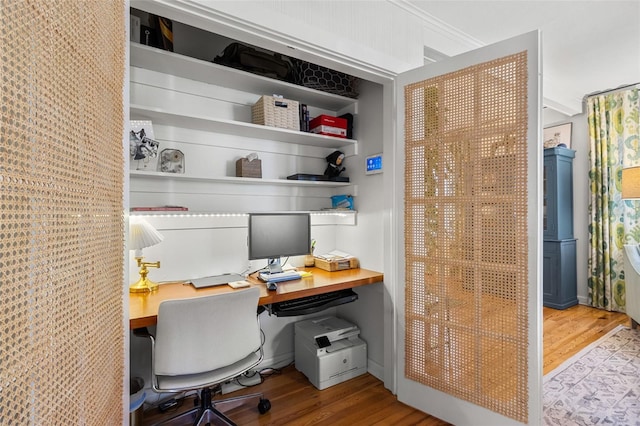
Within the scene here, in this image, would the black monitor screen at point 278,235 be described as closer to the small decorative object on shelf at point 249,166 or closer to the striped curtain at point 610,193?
the small decorative object on shelf at point 249,166

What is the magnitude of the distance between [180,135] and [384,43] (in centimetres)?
150

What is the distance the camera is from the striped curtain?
3607 mm

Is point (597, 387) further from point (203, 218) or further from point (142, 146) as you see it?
point (142, 146)

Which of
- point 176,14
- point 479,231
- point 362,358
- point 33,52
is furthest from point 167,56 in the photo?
point 362,358

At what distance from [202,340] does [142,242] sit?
69cm

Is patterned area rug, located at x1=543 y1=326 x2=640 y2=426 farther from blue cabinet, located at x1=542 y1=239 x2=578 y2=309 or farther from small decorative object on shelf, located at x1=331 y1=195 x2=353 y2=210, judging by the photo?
small decorative object on shelf, located at x1=331 y1=195 x2=353 y2=210

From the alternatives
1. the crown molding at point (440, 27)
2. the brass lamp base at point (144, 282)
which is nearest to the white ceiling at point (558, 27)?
the crown molding at point (440, 27)

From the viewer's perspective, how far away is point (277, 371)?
8.12 ft

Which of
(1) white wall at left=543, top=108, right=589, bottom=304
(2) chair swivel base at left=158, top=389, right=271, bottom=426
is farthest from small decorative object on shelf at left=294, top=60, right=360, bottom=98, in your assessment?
(1) white wall at left=543, top=108, right=589, bottom=304

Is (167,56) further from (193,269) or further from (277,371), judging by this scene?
(277,371)

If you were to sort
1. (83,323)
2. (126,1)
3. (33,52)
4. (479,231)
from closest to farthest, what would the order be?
(33,52) → (83,323) → (126,1) → (479,231)

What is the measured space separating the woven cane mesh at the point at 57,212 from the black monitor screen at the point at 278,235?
3.76ft

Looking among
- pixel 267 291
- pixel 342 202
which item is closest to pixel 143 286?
pixel 267 291

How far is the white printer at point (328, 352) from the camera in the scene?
225cm
